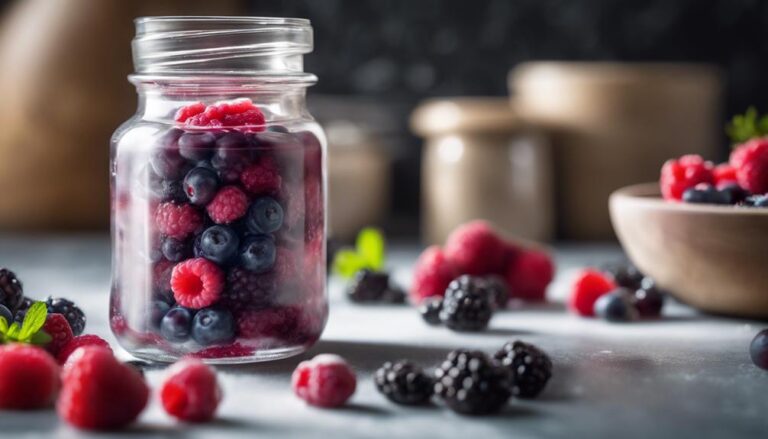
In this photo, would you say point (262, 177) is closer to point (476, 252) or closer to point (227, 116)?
point (227, 116)

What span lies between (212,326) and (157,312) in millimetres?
77

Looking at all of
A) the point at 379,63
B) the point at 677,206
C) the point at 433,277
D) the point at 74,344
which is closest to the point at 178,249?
the point at 74,344

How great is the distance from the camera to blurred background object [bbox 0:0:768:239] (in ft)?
7.59

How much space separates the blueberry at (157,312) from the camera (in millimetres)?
1088

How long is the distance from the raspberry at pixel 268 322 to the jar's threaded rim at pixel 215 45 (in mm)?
273

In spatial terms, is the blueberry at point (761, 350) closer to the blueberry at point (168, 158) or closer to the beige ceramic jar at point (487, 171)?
the blueberry at point (168, 158)

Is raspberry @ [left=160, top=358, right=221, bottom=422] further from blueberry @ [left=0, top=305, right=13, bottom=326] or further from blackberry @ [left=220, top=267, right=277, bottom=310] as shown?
blueberry @ [left=0, top=305, right=13, bottom=326]

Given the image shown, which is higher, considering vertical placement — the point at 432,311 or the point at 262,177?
the point at 262,177

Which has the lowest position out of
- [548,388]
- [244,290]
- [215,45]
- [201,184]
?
[548,388]

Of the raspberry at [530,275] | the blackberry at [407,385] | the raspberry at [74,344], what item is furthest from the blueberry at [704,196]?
the raspberry at [74,344]

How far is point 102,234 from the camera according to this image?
231 cm

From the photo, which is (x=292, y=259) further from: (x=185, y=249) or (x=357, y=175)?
(x=357, y=175)

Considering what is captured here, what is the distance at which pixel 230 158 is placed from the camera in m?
1.05

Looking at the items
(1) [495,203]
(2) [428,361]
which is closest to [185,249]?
(2) [428,361]
